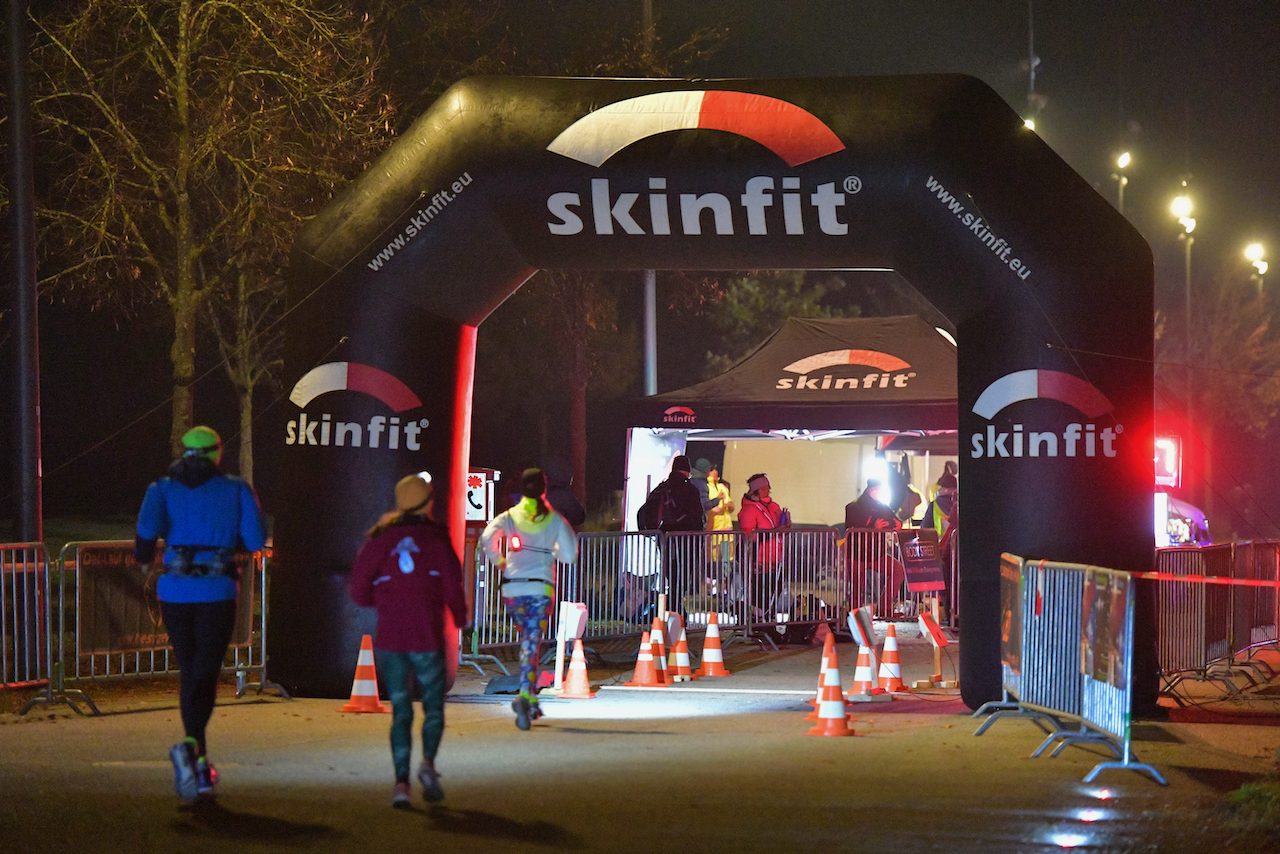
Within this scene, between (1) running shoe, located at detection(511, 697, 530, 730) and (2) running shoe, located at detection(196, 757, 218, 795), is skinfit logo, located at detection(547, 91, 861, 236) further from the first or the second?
(2) running shoe, located at detection(196, 757, 218, 795)

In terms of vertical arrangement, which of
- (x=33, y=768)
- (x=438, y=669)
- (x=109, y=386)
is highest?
(x=109, y=386)

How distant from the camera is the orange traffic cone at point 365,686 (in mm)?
10570

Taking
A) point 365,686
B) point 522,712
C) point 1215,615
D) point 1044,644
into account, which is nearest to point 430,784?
point 522,712

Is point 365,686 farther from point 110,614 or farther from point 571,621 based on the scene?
point 571,621

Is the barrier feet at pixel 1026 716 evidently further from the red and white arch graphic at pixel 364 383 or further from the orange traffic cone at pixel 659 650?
the red and white arch graphic at pixel 364 383

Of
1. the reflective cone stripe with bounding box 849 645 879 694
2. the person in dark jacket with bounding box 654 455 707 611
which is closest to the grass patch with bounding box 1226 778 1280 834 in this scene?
the reflective cone stripe with bounding box 849 645 879 694

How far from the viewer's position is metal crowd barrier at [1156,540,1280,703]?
12242 mm

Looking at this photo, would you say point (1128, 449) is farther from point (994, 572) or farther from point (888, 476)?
point (888, 476)

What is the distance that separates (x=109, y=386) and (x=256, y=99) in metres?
22.7

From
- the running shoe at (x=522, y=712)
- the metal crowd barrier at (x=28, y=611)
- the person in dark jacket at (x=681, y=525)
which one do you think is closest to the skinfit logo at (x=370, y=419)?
the metal crowd barrier at (x=28, y=611)

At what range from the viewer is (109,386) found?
37844 millimetres

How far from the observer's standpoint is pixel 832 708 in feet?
31.6

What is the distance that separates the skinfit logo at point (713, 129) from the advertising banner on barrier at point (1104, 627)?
3.51 m

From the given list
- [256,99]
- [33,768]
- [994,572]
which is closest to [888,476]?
[256,99]
